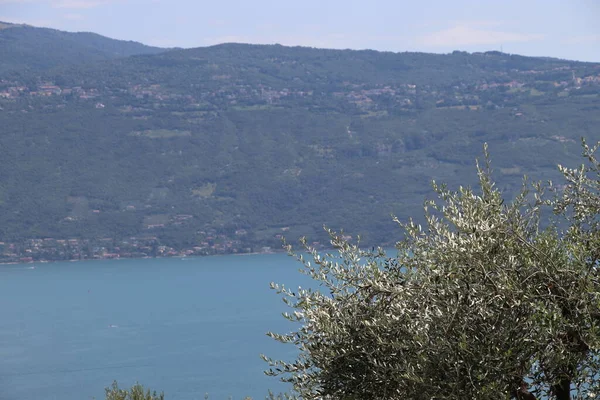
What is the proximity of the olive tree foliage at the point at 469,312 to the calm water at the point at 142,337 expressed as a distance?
4480cm

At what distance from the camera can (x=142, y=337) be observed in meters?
123

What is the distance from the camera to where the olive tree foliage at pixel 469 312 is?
6707mm

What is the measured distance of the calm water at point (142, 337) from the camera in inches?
3440

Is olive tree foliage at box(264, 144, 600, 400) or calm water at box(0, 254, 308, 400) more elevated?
olive tree foliage at box(264, 144, 600, 400)

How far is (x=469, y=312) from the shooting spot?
6793mm

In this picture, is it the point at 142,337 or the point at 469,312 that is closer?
the point at 469,312

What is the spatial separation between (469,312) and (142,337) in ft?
392

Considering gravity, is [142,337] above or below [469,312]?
below

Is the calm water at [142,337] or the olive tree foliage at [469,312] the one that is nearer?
the olive tree foliage at [469,312]

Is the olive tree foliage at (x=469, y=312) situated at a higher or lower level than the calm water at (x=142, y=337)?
higher

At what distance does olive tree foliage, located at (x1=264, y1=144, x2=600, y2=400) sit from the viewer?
671 cm

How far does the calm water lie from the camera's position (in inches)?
3440

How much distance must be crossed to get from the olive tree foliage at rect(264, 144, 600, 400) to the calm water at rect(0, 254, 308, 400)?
44799 mm

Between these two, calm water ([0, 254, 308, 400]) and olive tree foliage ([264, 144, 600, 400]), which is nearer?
olive tree foliage ([264, 144, 600, 400])
